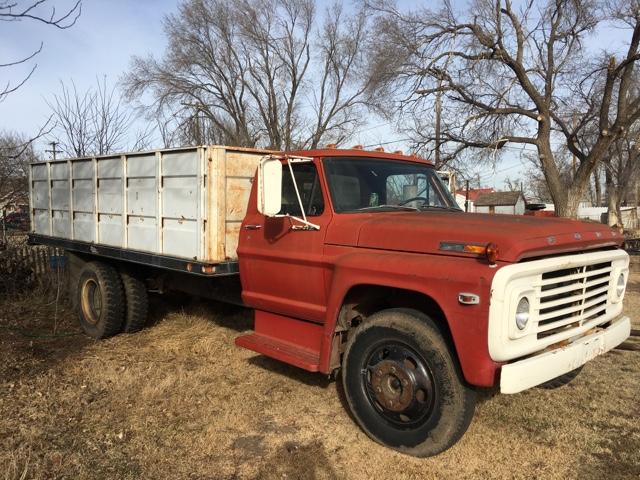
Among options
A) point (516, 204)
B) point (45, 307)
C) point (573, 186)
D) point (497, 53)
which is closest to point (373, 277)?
point (45, 307)

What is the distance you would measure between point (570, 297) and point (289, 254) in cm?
216

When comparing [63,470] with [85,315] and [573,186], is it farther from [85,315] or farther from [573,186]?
[573,186]

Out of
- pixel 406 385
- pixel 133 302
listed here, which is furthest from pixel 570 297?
pixel 133 302

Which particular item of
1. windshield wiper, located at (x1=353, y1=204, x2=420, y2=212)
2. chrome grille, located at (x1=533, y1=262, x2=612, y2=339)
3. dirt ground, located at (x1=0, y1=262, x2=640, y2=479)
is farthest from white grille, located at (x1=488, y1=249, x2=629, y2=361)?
windshield wiper, located at (x1=353, y1=204, x2=420, y2=212)

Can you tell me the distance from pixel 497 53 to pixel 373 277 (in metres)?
15.1

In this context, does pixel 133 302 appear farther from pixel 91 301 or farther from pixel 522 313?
pixel 522 313

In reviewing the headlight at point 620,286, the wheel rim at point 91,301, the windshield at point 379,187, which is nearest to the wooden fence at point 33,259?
the wheel rim at point 91,301

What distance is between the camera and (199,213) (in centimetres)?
496

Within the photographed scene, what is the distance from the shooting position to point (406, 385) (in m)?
3.51

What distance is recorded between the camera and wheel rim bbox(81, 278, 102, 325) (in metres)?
6.63

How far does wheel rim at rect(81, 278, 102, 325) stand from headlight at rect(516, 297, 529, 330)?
17.1 feet

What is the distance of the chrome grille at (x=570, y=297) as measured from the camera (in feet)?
10.9

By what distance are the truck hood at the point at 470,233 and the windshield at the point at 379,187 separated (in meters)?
0.19

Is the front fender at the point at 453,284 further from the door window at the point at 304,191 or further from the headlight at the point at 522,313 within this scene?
the door window at the point at 304,191
